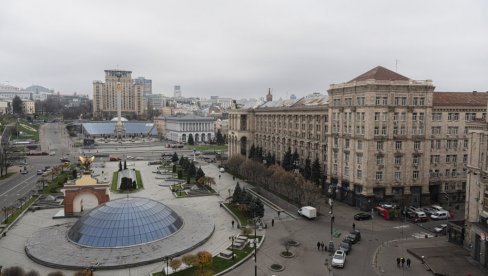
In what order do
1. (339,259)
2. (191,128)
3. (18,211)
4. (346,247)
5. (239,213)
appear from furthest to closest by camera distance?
(191,128) → (18,211) → (239,213) → (346,247) → (339,259)

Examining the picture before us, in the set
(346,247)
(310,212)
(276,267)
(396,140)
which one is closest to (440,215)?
(396,140)

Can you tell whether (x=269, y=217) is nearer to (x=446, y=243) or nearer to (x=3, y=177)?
(x=446, y=243)

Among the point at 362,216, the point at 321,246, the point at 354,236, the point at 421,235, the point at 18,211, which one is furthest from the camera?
the point at 18,211

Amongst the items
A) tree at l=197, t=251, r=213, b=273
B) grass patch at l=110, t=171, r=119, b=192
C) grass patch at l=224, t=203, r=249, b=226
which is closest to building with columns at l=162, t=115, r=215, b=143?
grass patch at l=110, t=171, r=119, b=192

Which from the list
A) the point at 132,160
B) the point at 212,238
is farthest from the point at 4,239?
the point at 132,160

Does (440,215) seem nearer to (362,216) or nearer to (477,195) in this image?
(362,216)

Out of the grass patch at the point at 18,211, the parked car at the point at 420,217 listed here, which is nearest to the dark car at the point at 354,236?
the parked car at the point at 420,217

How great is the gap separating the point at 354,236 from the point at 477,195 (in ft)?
38.7

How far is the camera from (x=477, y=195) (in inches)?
1366

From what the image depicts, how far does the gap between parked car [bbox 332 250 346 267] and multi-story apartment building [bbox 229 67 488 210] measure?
59.9 ft

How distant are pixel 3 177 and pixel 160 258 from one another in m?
57.6

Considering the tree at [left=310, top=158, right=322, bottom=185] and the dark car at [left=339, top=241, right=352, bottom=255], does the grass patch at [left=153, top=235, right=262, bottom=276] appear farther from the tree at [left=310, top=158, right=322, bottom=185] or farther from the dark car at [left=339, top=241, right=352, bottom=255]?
the tree at [left=310, top=158, right=322, bottom=185]

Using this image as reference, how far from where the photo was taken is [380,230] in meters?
42.0

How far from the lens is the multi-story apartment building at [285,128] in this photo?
6606 centimetres
